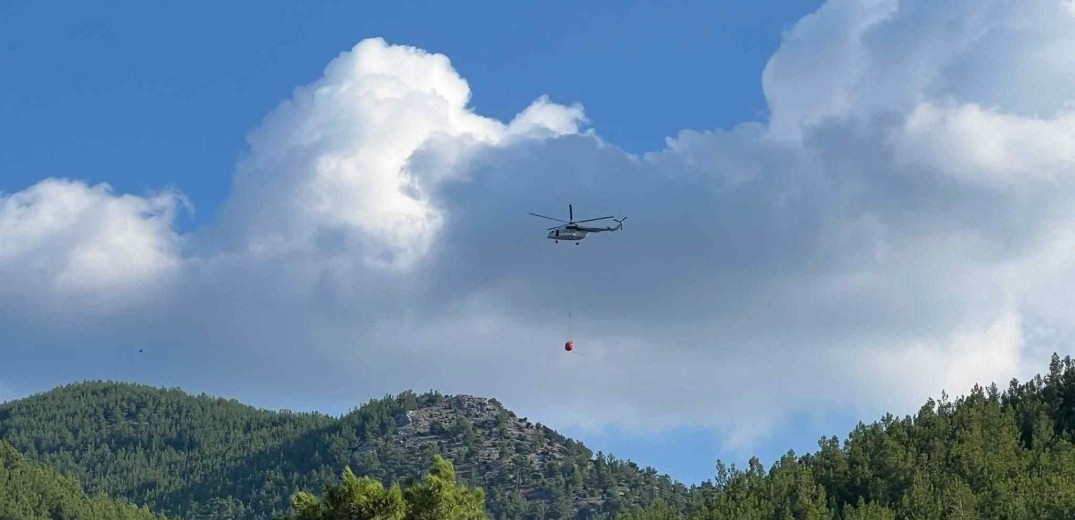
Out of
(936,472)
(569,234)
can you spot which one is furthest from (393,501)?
(936,472)

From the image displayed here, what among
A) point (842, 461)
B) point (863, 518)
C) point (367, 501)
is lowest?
point (367, 501)

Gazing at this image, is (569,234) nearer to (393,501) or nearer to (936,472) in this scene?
(393,501)

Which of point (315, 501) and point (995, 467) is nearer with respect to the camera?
point (315, 501)

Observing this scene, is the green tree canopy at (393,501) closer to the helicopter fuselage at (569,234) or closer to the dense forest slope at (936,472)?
the helicopter fuselage at (569,234)

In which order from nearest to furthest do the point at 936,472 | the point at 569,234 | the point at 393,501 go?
1. the point at 393,501
2. the point at 569,234
3. the point at 936,472

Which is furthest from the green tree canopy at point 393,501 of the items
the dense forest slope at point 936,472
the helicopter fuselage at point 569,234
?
the dense forest slope at point 936,472

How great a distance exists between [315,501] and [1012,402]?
123 meters

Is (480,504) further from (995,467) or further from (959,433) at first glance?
(959,433)

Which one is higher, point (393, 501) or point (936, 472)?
point (936, 472)

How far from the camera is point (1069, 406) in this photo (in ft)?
610

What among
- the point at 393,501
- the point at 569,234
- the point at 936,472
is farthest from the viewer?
the point at 936,472

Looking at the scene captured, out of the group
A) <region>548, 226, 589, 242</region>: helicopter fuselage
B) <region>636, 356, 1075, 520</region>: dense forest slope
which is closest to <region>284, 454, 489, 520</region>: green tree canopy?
<region>548, 226, 589, 242</region>: helicopter fuselage

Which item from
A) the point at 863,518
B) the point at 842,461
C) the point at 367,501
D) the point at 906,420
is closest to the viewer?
the point at 367,501

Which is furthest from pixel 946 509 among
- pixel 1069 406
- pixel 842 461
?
pixel 1069 406
